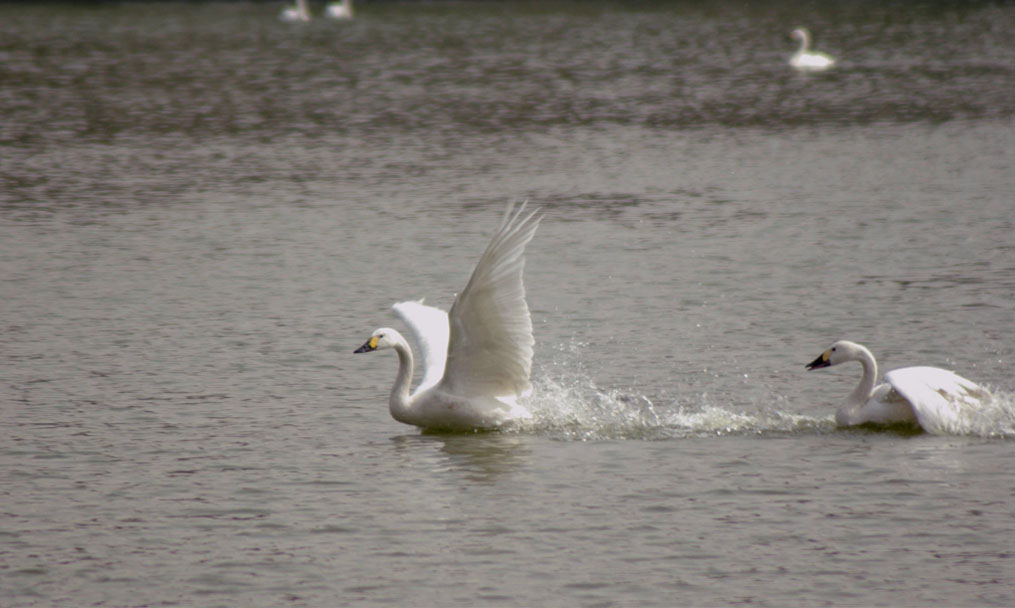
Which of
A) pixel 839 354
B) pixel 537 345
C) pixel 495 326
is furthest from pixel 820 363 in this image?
pixel 537 345

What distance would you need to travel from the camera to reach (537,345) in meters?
14.1

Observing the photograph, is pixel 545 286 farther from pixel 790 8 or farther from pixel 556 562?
pixel 790 8

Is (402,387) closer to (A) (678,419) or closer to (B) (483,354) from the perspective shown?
(B) (483,354)

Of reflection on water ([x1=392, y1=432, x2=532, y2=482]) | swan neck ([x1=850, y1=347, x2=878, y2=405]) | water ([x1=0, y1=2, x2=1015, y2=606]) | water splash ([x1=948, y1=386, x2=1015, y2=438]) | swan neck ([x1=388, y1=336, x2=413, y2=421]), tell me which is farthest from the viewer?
swan neck ([x1=388, y1=336, x2=413, y2=421])

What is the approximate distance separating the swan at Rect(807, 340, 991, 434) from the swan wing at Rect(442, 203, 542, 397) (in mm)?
2173

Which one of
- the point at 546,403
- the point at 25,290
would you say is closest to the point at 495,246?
the point at 546,403

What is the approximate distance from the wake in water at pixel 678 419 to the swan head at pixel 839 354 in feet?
1.19

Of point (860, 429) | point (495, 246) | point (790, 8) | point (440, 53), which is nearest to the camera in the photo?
point (495, 246)

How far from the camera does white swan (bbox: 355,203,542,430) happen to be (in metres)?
10.8

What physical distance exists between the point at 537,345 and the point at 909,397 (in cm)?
385

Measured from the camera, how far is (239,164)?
25.5 m

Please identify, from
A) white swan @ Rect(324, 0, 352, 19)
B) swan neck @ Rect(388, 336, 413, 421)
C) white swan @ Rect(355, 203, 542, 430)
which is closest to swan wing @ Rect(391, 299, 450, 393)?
white swan @ Rect(355, 203, 542, 430)

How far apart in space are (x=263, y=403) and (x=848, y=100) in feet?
75.9

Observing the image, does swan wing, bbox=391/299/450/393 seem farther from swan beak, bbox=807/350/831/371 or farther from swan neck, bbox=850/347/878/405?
swan neck, bbox=850/347/878/405
